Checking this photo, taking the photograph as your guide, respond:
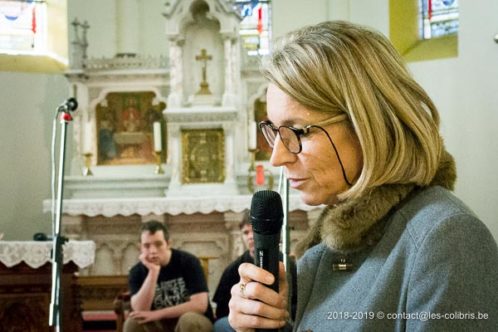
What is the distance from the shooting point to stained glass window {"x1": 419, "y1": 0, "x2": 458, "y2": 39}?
6.66 meters

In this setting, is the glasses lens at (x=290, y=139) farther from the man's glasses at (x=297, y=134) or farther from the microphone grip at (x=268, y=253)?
the microphone grip at (x=268, y=253)

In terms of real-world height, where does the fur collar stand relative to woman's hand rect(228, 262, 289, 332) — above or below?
above

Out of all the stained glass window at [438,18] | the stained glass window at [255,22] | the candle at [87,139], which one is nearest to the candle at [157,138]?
the candle at [87,139]

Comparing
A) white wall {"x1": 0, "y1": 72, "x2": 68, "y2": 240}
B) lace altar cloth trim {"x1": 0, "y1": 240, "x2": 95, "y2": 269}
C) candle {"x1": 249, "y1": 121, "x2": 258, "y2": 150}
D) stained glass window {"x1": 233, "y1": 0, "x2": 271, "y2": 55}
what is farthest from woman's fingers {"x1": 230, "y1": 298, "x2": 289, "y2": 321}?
stained glass window {"x1": 233, "y1": 0, "x2": 271, "y2": 55}

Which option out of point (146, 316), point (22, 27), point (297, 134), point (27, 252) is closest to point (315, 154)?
point (297, 134)

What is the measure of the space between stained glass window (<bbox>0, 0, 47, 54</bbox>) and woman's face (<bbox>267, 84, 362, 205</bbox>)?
23.1 feet

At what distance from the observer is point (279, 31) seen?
28.8 feet

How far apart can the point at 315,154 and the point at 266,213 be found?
14 cm

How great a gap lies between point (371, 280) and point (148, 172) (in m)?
6.36

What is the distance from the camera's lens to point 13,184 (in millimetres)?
7844

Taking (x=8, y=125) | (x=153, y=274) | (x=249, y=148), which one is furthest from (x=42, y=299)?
(x=8, y=125)

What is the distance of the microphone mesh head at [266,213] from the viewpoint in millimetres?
1187

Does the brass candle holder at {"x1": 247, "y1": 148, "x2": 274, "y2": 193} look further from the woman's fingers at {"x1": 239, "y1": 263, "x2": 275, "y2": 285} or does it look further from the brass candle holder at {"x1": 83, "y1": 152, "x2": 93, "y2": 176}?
the woman's fingers at {"x1": 239, "y1": 263, "x2": 275, "y2": 285}

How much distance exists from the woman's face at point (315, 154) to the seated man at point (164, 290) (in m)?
2.87
